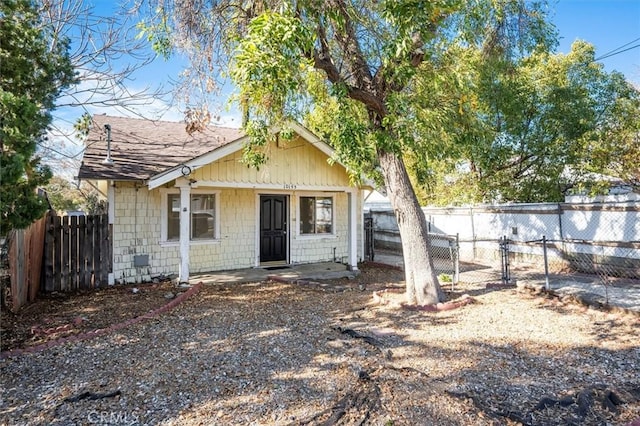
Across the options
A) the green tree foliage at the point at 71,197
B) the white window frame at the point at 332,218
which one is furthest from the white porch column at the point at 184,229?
the green tree foliage at the point at 71,197

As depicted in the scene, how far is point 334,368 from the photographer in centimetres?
447

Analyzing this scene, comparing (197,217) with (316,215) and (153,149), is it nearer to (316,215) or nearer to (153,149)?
(153,149)

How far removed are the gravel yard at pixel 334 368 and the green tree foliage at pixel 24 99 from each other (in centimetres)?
191

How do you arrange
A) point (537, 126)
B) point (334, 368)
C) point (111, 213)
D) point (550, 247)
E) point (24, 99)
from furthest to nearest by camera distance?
point (537, 126), point (550, 247), point (111, 213), point (24, 99), point (334, 368)

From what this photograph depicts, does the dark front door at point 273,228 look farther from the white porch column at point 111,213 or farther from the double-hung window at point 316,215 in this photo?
the white porch column at point 111,213

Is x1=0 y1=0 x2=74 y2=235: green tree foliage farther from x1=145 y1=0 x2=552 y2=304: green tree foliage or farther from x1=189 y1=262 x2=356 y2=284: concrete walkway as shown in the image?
Answer: x1=189 y1=262 x2=356 y2=284: concrete walkway

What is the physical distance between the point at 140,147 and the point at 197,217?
103 inches

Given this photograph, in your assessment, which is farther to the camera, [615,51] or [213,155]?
[615,51]

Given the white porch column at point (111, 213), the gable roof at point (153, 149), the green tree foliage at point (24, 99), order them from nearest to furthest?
the green tree foliage at point (24, 99) → the gable roof at point (153, 149) → the white porch column at point (111, 213)

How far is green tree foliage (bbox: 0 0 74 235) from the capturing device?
4.69 meters

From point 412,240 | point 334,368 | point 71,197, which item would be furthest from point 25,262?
point 71,197

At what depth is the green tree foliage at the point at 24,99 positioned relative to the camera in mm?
4691


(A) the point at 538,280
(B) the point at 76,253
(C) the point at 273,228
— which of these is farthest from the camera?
(C) the point at 273,228

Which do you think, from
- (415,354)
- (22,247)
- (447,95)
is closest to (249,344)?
(415,354)
